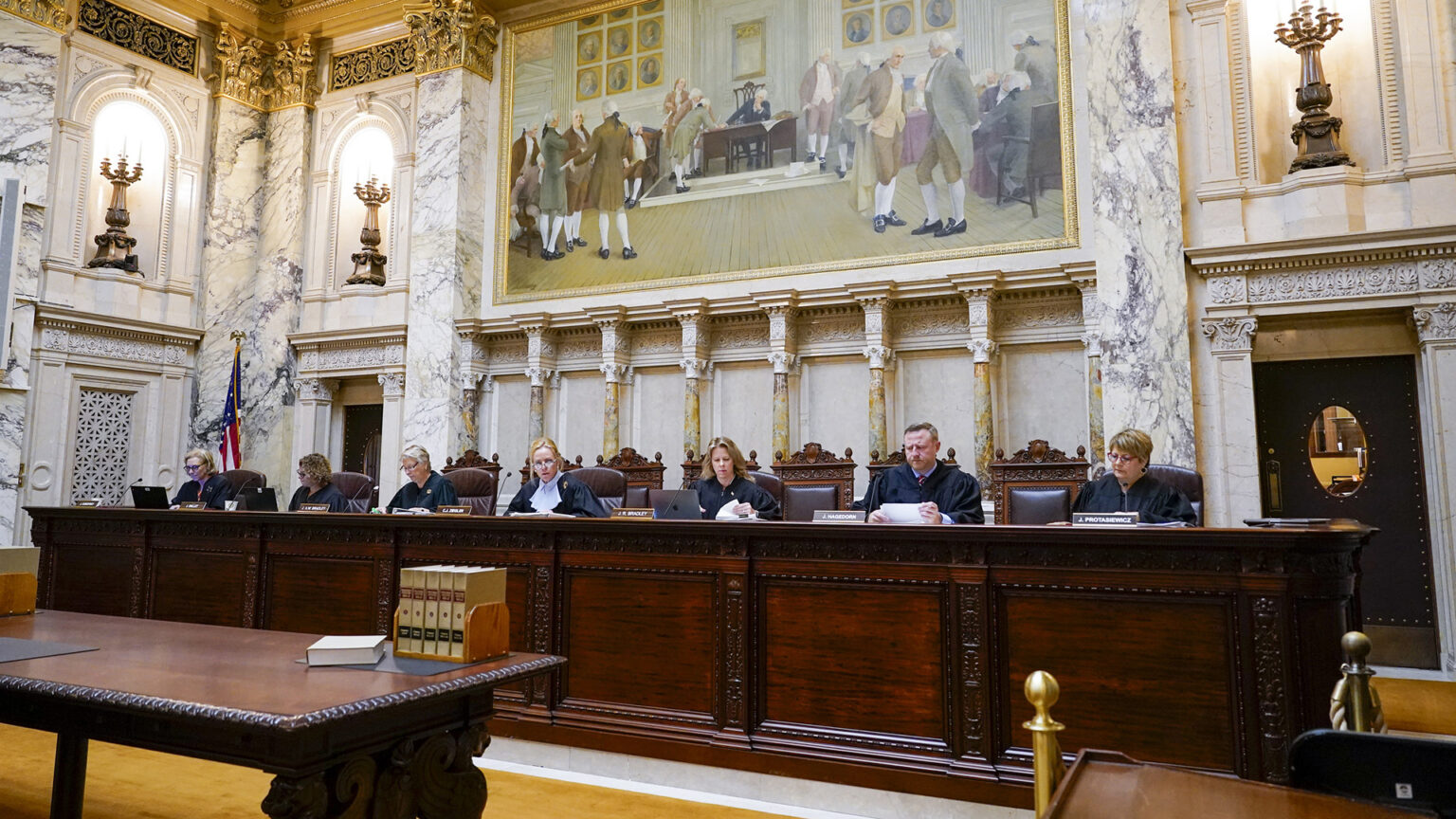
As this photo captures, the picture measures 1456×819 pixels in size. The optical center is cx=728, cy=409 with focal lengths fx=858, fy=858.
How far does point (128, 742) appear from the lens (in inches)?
91.0

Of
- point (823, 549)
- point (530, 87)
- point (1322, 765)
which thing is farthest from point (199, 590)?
point (530, 87)

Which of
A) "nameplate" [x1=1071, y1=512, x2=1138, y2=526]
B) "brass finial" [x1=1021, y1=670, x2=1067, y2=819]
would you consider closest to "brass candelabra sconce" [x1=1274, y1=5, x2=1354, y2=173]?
"nameplate" [x1=1071, y1=512, x2=1138, y2=526]

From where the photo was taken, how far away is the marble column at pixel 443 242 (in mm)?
10094

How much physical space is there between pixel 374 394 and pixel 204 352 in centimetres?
214

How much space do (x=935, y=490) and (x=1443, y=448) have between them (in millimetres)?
4131

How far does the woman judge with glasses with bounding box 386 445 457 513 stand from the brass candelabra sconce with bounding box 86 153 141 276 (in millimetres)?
5789

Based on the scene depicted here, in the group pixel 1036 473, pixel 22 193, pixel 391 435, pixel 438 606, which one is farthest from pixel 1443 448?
pixel 22 193

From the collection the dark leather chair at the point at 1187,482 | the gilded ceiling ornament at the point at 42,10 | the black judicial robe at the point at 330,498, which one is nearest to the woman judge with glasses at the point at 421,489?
the black judicial robe at the point at 330,498

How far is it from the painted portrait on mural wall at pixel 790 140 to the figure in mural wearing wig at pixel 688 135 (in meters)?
0.02

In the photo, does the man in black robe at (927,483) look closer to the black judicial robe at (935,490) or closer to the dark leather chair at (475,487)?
the black judicial robe at (935,490)

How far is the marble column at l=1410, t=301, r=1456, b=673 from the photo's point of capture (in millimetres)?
6254

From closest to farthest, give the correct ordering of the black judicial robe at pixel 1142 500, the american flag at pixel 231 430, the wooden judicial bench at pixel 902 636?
the wooden judicial bench at pixel 902 636, the black judicial robe at pixel 1142 500, the american flag at pixel 231 430

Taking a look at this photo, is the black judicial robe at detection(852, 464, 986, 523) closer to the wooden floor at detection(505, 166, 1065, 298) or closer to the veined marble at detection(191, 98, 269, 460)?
the wooden floor at detection(505, 166, 1065, 298)

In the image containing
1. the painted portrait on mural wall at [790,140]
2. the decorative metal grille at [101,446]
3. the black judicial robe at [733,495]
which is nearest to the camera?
the black judicial robe at [733,495]
